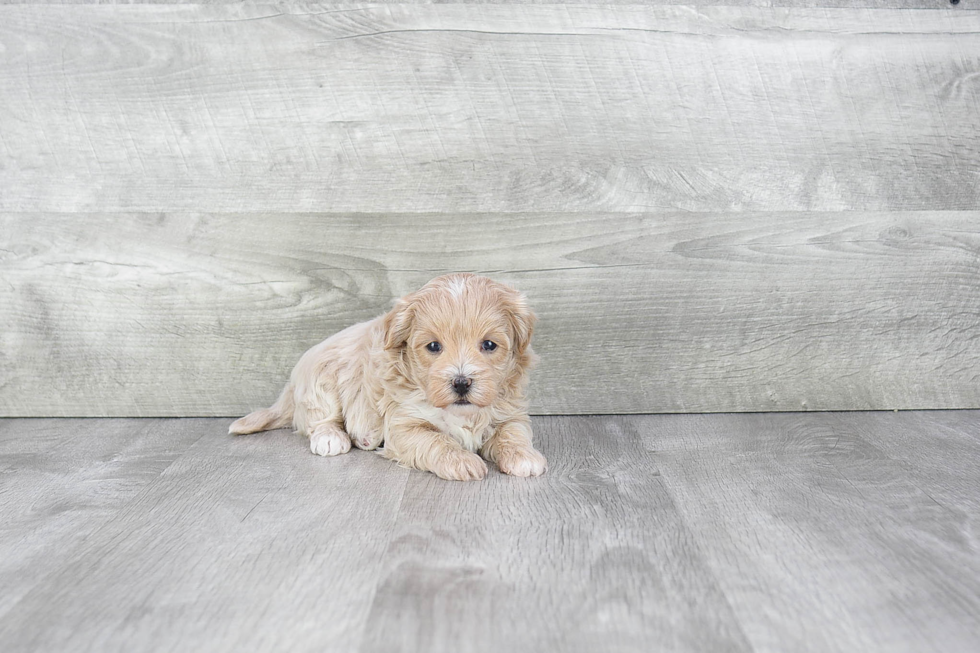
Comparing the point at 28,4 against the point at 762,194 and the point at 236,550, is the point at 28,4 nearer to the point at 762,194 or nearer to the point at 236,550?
the point at 236,550

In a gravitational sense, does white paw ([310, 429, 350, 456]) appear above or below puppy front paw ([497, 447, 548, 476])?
below

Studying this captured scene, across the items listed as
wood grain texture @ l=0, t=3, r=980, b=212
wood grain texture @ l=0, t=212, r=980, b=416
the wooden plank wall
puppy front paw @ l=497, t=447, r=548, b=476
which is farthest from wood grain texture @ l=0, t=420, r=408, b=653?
wood grain texture @ l=0, t=3, r=980, b=212

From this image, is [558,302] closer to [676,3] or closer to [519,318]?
[519,318]

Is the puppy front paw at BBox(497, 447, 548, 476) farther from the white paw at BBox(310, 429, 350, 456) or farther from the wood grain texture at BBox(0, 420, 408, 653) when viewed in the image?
the white paw at BBox(310, 429, 350, 456)

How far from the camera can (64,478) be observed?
78.6 inches

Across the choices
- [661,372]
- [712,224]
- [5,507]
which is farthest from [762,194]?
[5,507]

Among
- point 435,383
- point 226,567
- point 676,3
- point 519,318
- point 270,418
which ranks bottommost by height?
point 270,418

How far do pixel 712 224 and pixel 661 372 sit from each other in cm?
50

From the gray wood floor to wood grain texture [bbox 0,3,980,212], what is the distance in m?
0.80

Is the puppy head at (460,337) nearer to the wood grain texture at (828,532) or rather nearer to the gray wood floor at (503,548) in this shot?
the gray wood floor at (503,548)

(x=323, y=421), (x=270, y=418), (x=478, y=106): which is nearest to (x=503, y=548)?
(x=323, y=421)

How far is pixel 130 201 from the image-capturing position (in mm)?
2529

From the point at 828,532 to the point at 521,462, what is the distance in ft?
2.30

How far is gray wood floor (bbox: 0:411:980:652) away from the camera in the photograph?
4.12 ft
